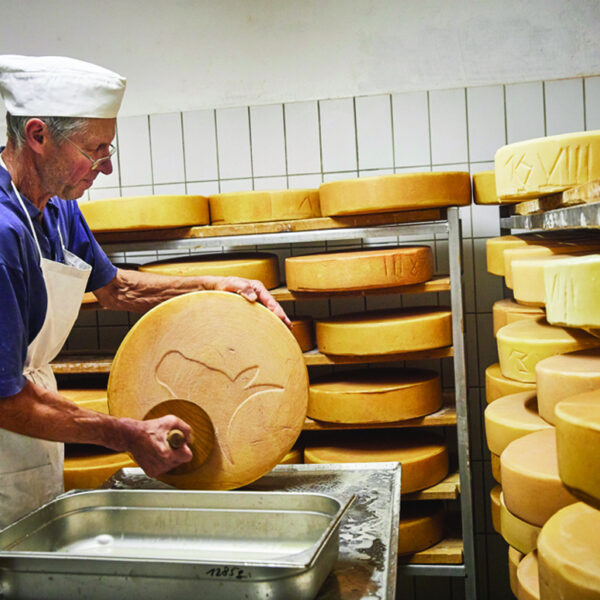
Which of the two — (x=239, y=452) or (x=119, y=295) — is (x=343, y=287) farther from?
(x=239, y=452)

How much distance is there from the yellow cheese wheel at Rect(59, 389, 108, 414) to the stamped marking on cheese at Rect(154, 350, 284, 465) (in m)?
1.10

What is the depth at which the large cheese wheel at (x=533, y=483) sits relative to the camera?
3.80 feet

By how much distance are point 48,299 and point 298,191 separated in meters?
1.20

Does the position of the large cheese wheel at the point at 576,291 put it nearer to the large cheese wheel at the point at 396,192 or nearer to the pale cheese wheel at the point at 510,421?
the pale cheese wheel at the point at 510,421

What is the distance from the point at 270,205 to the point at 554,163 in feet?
4.30

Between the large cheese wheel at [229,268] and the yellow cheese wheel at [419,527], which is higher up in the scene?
the large cheese wheel at [229,268]

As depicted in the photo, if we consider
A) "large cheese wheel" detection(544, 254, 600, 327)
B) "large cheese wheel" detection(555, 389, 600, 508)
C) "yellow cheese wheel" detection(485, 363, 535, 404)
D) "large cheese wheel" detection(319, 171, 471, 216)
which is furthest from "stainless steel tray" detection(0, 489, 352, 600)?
"large cheese wheel" detection(319, 171, 471, 216)

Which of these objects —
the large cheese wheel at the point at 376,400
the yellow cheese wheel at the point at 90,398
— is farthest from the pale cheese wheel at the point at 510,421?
the yellow cheese wheel at the point at 90,398

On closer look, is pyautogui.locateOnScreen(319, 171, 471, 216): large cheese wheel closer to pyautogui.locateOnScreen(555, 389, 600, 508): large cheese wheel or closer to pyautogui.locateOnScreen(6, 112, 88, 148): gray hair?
pyautogui.locateOnScreen(6, 112, 88, 148): gray hair

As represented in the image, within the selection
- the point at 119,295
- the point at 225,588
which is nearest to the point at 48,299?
the point at 119,295

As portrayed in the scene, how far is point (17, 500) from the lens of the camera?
1.69 metres

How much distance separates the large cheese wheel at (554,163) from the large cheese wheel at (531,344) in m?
0.34

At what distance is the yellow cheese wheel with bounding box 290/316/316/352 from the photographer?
2.71m

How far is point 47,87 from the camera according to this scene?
1.53m
